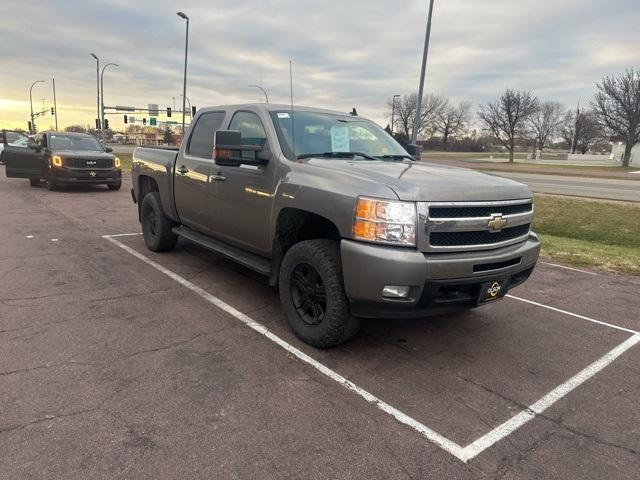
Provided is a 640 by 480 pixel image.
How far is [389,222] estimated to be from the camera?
3.28 m

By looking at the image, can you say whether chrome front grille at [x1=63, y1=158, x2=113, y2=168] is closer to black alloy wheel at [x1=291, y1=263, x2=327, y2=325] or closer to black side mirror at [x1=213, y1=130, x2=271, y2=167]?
black side mirror at [x1=213, y1=130, x2=271, y2=167]

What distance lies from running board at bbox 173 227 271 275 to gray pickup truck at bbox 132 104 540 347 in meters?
0.02

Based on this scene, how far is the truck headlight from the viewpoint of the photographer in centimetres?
327

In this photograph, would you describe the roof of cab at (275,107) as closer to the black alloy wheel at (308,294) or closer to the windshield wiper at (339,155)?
the windshield wiper at (339,155)

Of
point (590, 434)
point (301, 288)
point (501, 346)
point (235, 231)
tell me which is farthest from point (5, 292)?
point (590, 434)

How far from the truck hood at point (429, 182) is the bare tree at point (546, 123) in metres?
85.0

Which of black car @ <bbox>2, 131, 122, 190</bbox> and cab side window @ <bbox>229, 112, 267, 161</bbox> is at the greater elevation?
cab side window @ <bbox>229, 112, 267, 161</bbox>

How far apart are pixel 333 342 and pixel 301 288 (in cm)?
54

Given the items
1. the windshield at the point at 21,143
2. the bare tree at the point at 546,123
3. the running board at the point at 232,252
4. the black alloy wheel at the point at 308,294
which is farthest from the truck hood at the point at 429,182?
the bare tree at the point at 546,123

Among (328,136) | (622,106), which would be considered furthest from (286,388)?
(622,106)

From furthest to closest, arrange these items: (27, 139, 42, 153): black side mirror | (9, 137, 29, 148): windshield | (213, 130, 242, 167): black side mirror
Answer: (9, 137, 29, 148): windshield
(27, 139, 42, 153): black side mirror
(213, 130, 242, 167): black side mirror

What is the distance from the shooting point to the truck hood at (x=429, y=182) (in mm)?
3355

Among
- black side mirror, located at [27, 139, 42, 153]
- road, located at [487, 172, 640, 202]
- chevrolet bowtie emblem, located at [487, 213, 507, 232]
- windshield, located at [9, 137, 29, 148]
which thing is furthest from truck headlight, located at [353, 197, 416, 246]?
windshield, located at [9, 137, 29, 148]

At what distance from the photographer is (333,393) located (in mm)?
3258
